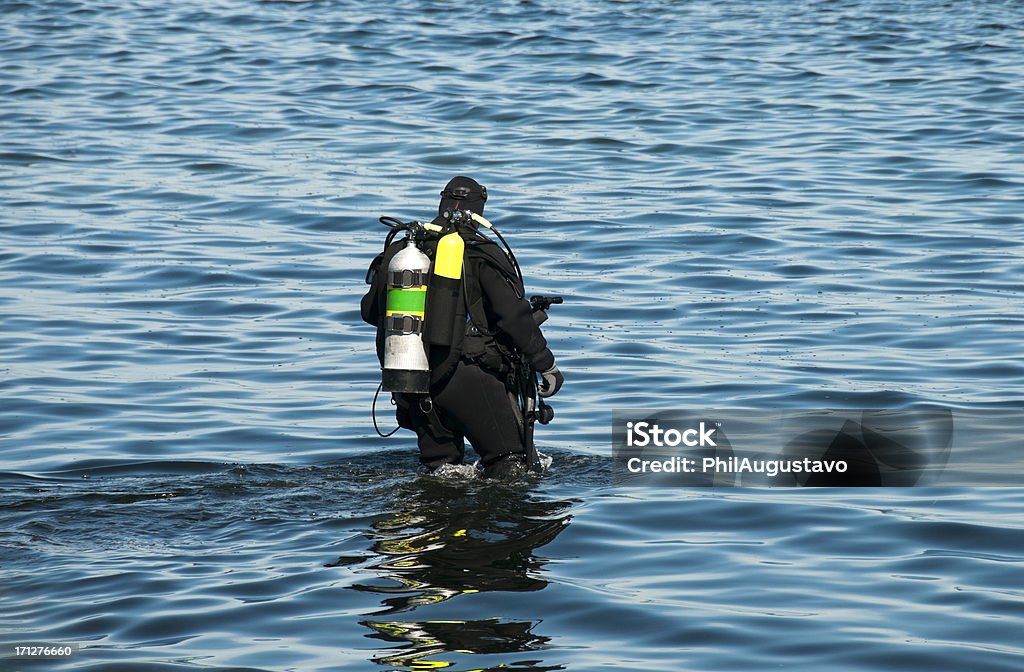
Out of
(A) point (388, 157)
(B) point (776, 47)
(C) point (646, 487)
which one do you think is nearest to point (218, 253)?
(A) point (388, 157)

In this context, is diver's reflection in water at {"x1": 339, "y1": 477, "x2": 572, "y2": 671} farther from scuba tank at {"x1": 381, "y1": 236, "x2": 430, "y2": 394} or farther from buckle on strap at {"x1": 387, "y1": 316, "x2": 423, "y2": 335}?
buckle on strap at {"x1": 387, "y1": 316, "x2": 423, "y2": 335}

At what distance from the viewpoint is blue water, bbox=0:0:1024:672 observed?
666cm

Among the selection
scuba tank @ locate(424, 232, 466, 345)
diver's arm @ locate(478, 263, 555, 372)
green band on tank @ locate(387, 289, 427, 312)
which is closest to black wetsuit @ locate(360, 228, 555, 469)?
diver's arm @ locate(478, 263, 555, 372)

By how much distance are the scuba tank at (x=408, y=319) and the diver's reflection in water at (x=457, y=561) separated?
0.72 meters

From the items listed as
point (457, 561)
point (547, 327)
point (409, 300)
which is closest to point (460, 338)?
point (409, 300)

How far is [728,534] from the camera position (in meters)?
7.84

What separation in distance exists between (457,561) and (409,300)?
1452 mm

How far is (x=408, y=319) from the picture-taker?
7902mm

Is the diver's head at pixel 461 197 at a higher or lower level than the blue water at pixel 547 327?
higher

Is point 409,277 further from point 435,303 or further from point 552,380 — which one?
point 552,380

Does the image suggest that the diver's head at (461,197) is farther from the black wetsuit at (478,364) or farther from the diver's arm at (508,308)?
the diver's arm at (508,308)

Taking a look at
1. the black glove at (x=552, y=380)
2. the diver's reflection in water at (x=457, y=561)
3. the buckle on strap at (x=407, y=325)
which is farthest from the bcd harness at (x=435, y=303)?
the diver's reflection in water at (x=457, y=561)

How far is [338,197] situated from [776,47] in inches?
482

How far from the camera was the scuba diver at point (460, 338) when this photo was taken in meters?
7.91
